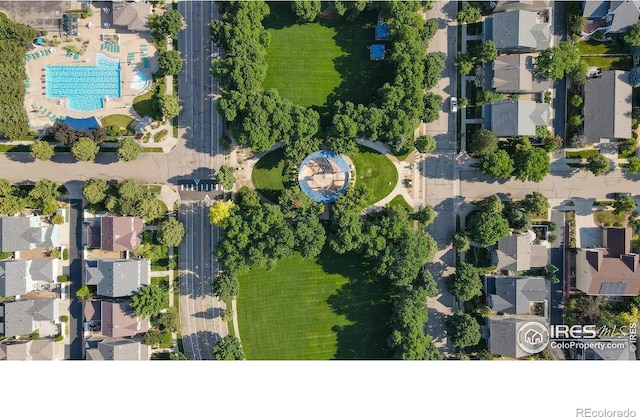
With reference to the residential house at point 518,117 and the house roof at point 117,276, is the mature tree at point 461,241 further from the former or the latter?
the house roof at point 117,276

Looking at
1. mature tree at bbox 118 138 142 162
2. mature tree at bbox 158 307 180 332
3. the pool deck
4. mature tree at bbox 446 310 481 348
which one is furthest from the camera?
the pool deck

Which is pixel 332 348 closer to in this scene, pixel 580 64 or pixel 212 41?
pixel 212 41

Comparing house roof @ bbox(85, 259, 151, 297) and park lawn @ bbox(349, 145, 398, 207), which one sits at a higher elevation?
park lawn @ bbox(349, 145, 398, 207)

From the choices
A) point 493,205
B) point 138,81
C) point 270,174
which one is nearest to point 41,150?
point 138,81

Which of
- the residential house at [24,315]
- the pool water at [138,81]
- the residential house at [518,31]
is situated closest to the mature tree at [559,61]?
the residential house at [518,31]

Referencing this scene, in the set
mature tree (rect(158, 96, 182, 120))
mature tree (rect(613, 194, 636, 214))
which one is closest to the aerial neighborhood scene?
mature tree (rect(158, 96, 182, 120))

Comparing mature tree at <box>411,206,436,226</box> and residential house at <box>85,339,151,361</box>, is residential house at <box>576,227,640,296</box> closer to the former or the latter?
mature tree at <box>411,206,436,226</box>
